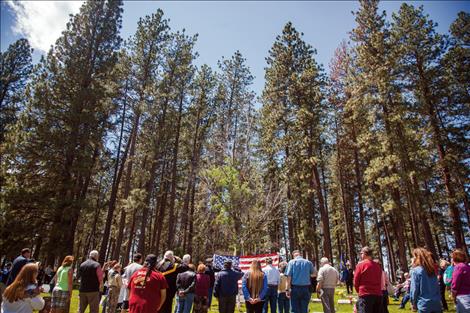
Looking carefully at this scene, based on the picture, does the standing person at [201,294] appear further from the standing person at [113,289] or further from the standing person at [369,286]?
the standing person at [369,286]

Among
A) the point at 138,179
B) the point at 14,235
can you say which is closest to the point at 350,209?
the point at 138,179

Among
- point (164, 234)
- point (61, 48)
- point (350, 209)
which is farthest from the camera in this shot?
point (164, 234)

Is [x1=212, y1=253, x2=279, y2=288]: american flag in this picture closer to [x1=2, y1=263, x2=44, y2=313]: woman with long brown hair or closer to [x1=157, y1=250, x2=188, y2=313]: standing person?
[x1=157, y1=250, x2=188, y2=313]: standing person

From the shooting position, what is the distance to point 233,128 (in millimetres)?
24828

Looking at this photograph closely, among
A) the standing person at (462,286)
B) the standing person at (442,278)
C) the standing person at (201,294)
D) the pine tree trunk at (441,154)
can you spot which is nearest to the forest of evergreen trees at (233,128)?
the pine tree trunk at (441,154)

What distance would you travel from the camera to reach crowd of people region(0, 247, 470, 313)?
453 cm

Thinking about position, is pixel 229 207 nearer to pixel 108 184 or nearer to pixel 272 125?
pixel 272 125

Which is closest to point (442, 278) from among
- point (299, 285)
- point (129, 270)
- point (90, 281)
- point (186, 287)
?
point (299, 285)

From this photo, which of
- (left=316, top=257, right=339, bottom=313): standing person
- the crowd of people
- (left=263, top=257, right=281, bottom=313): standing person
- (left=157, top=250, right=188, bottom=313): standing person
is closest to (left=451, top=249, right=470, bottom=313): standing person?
the crowd of people

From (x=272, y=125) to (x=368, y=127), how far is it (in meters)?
6.41

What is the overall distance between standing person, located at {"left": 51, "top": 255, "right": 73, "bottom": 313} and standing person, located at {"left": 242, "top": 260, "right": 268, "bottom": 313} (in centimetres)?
Result: 394

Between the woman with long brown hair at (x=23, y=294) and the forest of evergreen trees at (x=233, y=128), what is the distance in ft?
37.0

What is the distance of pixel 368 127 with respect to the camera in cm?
2014

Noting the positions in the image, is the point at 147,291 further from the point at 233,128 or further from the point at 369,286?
the point at 233,128
